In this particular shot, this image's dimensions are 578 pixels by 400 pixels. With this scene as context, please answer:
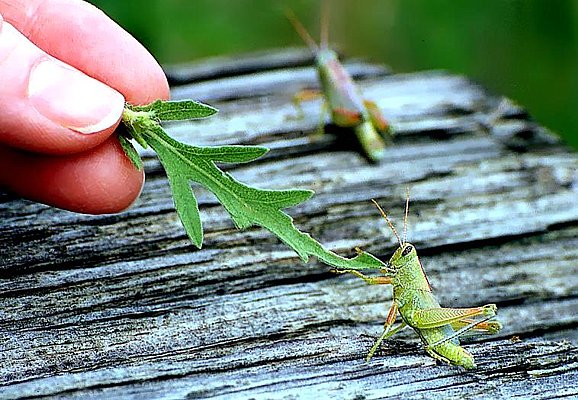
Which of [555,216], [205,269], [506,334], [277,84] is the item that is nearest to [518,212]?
[555,216]

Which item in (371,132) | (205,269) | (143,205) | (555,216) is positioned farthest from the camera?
(371,132)

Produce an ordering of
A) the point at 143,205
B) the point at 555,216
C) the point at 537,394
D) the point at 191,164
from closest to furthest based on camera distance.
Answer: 1. the point at 537,394
2. the point at 191,164
3. the point at 143,205
4. the point at 555,216

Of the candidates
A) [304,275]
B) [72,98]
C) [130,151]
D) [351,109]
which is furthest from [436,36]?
[72,98]

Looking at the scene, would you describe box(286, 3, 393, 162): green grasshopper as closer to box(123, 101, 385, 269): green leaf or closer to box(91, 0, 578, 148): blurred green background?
box(123, 101, 385, 269): green leaf

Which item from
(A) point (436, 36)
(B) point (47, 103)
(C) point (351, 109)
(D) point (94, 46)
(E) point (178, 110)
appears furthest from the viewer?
(A) point (436, 36)

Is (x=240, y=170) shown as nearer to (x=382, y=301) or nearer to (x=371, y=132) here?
(x=371, y=132)

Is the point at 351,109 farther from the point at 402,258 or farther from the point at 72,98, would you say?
the point at 72,98

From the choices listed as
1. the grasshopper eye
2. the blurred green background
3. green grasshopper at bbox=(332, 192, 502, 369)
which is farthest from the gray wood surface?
the blurred green background
